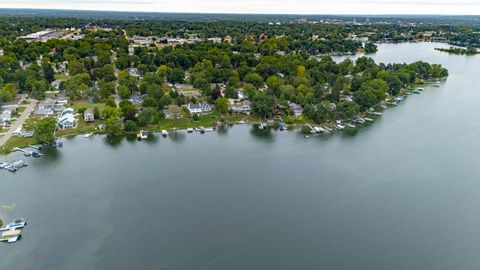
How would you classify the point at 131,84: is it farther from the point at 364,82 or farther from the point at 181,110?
the point at 364,82

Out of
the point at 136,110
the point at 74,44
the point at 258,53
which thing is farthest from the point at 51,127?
the point at 258,53

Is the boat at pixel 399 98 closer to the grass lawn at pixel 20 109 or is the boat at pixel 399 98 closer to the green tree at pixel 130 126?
A: the green tree at pixel 130 126

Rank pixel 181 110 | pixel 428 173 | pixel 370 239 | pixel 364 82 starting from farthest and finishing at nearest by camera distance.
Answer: pixel 364 82 → pixel 181 110 → pixel 428 173 → pixel 370 239

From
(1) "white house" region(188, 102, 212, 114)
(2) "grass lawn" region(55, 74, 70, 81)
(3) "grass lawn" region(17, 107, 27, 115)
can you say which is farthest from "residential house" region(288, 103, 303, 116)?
(2) "grass lawn" region(55, 74, 70, 81)

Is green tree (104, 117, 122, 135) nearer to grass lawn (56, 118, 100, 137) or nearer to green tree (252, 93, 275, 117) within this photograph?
grass lawn (56, 118, 100, 137)

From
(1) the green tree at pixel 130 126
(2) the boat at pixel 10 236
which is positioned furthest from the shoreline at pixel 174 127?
(2) the boat at pixel 10 236

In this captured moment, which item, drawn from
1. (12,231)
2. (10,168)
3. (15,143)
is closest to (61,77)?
(15,143)
